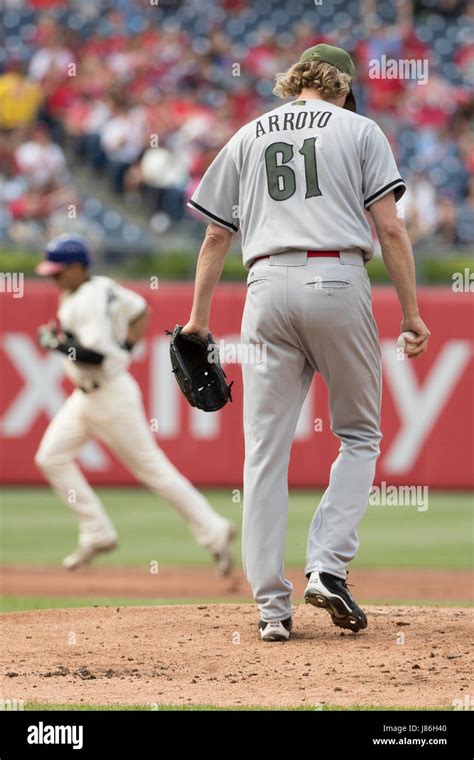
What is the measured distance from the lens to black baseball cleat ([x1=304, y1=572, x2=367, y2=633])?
16.6ft

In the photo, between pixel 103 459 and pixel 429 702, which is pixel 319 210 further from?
pixel 103 459

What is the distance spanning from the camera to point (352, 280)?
498 centimetres

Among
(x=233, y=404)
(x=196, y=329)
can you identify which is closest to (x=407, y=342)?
(x=196, y=329)

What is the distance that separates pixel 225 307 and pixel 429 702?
28.3ft

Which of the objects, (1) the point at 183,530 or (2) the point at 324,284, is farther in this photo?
(1) the point at 183,530

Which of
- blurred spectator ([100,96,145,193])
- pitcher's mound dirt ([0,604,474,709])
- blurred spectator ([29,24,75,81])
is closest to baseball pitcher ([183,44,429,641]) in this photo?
pitcher's mound dirt ([0,604,474,709])

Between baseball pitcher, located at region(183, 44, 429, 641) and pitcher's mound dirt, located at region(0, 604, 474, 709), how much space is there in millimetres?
205

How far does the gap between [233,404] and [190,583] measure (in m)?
4.20

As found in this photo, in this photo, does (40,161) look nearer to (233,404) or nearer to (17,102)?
(17,102)

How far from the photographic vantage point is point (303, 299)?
4.97 meters

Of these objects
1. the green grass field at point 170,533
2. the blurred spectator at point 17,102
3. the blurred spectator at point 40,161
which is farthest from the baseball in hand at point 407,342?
the blurred spectator at point 17,102

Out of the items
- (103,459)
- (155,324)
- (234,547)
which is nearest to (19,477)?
(103,459)

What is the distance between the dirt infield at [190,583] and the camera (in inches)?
309
